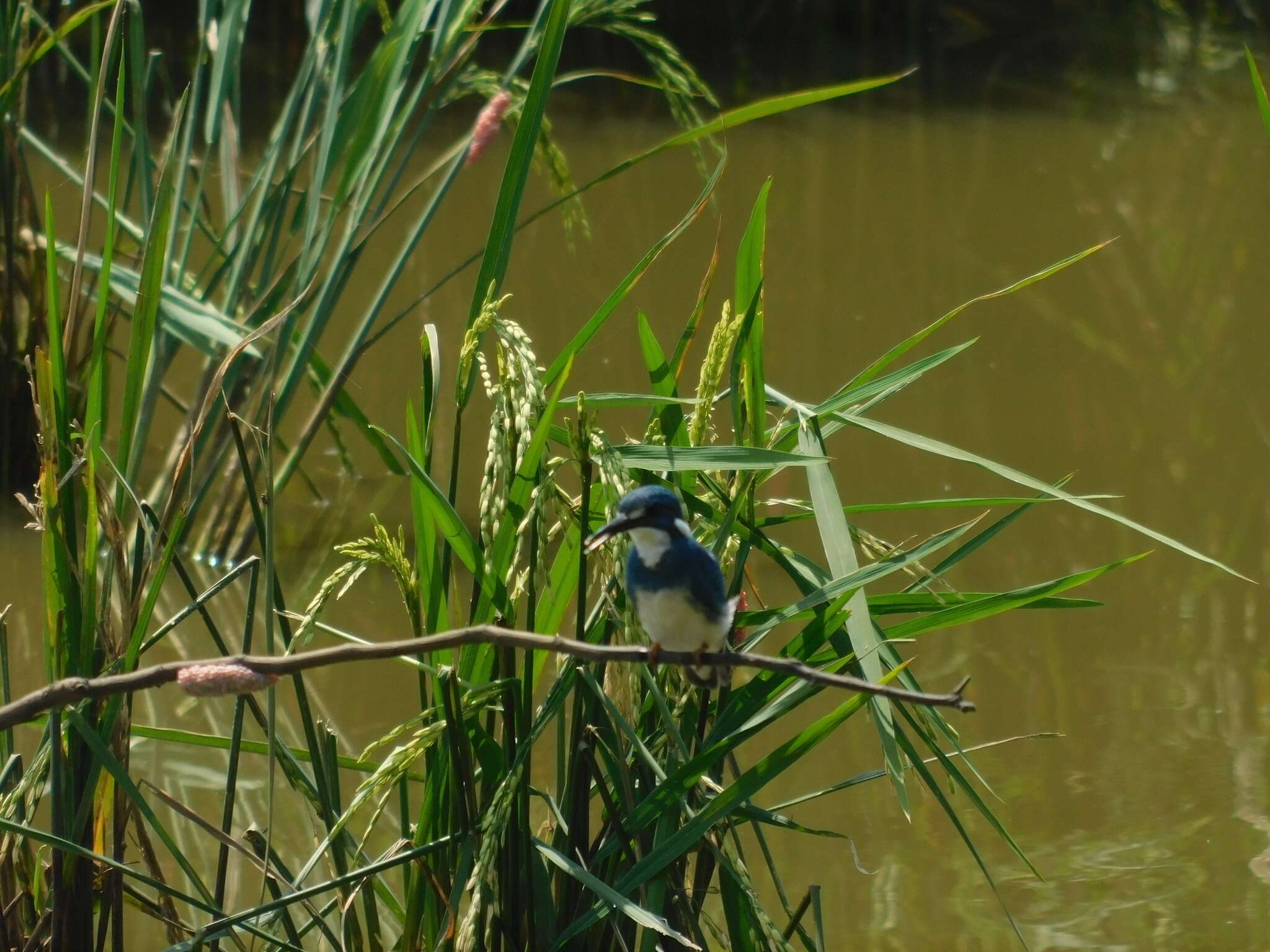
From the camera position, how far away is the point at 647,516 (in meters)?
1.50

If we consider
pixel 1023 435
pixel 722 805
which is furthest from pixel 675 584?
pixel 1023 435

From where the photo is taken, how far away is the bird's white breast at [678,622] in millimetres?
1583

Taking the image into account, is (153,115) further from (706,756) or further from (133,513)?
(706,756)

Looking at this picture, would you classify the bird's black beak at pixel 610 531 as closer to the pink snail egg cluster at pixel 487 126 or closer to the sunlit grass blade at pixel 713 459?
the sunlit grass blade at pixel 713 459

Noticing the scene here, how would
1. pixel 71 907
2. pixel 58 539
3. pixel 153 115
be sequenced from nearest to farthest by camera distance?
pixel 58 539
pixel 71 907
pixel 153 115

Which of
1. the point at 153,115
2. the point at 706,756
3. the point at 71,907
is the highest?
the point at 153,115

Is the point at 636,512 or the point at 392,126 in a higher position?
the point at 392,126

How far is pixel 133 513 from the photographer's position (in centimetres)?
169

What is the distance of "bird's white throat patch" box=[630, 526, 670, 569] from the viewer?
1.60m

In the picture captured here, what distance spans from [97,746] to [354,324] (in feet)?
12.5

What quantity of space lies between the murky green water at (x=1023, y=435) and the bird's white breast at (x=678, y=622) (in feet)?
3.00

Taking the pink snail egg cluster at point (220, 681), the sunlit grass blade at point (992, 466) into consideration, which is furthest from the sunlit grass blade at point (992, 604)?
the pink snail egg cluster at point (220, 681)

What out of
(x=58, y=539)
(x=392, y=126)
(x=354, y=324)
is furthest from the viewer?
(x=354, y=324)

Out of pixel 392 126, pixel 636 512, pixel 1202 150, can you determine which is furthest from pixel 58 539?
pixel 1202 150
